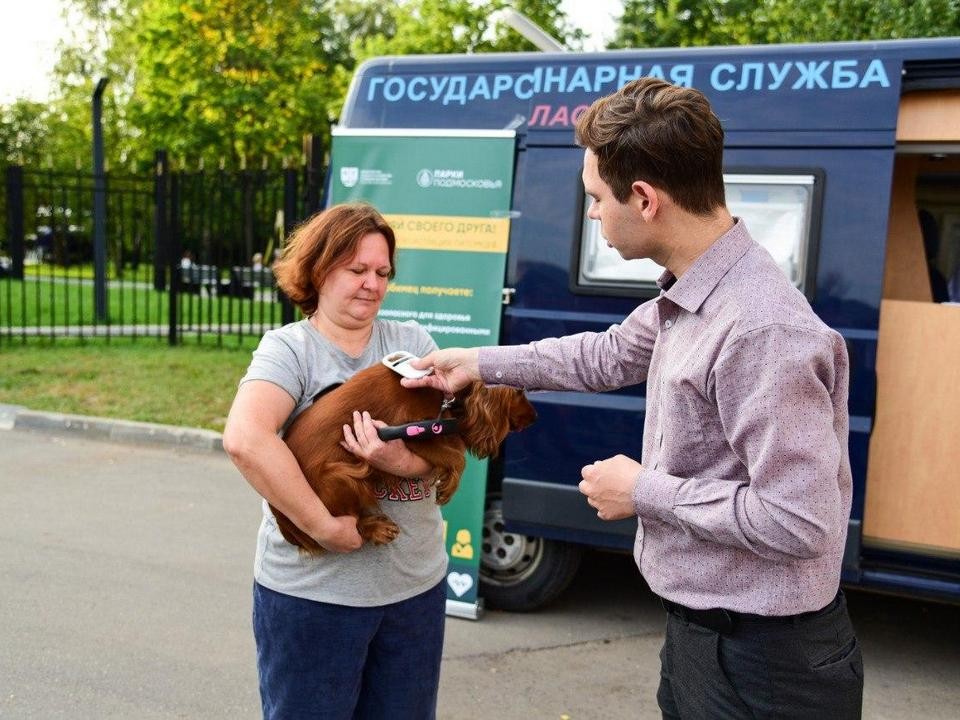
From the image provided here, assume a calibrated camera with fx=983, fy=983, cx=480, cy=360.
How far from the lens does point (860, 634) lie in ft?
16.7

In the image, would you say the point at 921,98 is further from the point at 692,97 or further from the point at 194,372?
the point at 194,372

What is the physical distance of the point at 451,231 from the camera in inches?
194

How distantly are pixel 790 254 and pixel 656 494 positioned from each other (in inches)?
114

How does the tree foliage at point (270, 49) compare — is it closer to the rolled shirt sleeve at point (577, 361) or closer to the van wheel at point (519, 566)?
the van wheel at point (519, 566)

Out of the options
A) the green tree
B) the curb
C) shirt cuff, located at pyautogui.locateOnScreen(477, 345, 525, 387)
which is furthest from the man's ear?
the green tree

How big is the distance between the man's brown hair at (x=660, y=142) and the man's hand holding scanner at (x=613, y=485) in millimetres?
478

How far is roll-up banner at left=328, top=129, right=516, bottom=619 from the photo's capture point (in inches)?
190

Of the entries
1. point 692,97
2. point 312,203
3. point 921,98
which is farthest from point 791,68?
point 312,203

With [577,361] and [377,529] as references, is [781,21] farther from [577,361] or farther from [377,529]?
[377,529]

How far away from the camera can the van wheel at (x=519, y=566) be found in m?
5.04

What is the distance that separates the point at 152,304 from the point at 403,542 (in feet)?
63.3

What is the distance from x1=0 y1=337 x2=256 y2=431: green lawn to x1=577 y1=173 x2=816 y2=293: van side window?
18.2ft

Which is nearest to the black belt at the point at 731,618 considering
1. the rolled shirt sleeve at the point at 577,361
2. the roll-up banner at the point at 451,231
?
the rolled shirt sleeve at the point at 577,361

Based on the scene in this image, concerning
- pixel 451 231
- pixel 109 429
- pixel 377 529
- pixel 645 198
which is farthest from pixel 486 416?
pixel 109 429
